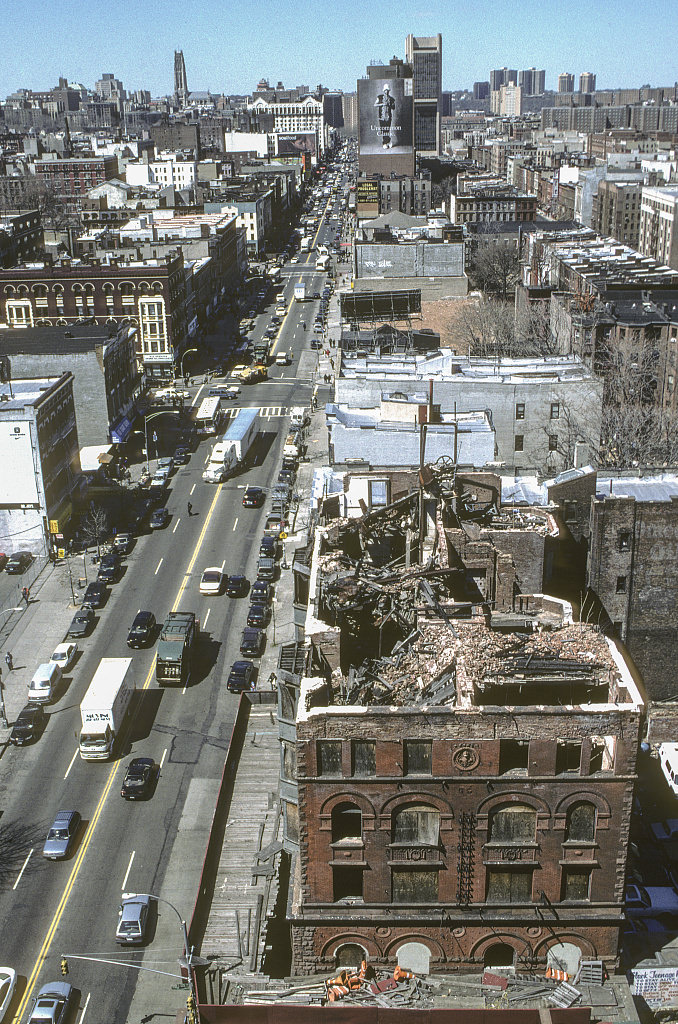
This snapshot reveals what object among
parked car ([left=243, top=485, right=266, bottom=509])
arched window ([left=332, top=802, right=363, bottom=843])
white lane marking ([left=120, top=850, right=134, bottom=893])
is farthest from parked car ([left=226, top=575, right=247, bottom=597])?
arched window ([left=332, top=802, right=363, bottom=843])

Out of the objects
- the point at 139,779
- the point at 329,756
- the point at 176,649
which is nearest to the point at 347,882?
the point at 329,756

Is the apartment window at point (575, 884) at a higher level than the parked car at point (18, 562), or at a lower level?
higher

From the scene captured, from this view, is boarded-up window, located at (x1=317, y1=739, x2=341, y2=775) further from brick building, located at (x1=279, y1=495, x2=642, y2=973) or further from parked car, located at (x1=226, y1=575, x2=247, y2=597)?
parked car, located at (x1=226, y1=575, x2=247, y2=597)

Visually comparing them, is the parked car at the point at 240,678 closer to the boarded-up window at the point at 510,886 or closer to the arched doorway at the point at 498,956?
the arched doorway at the point at 498,956

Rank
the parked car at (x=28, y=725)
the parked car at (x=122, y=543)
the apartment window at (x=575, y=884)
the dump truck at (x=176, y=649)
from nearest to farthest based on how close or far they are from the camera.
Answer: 1. the apartment window at (x=575, y=884)
2. the parked car at (x=28, y=725)
3. the dump truck at (x=176, y=649)
4. the parked car at (x=122, y=543)

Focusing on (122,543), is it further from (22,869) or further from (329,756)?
(329,756)

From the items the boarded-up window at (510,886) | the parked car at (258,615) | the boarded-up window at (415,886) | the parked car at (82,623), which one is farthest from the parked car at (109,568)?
the boarded-up window at (510,886)

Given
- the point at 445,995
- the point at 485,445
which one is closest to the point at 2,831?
the point at 445,995
